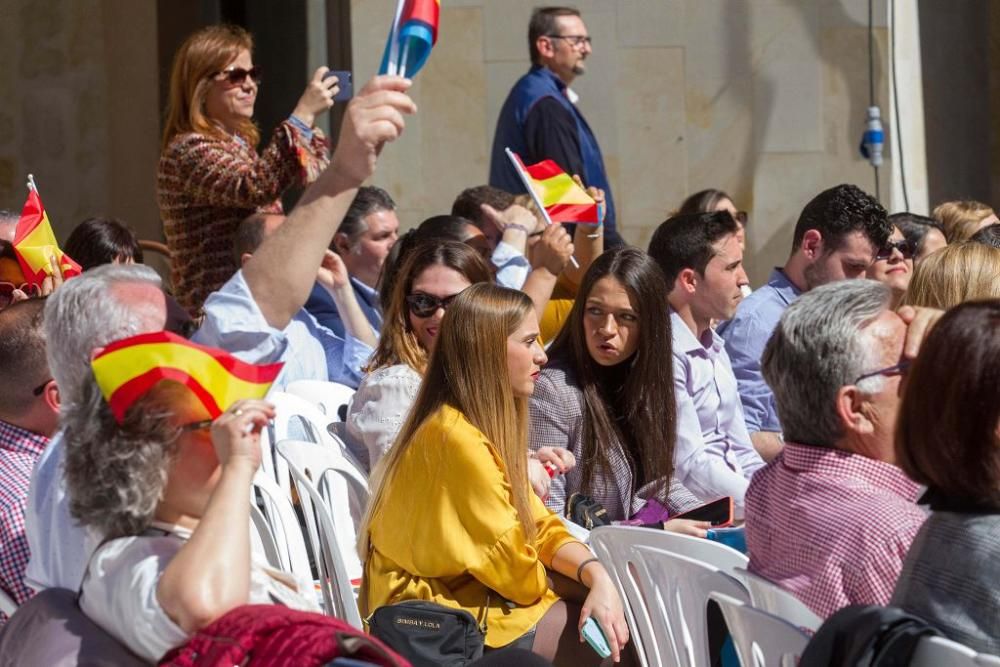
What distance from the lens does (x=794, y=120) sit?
29.7 feet

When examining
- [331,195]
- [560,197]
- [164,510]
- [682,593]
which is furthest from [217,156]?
[164,510]

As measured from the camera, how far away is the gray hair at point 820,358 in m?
3.32

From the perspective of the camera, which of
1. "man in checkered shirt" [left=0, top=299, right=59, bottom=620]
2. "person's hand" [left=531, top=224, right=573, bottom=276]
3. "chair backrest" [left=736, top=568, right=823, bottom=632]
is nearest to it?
"chair backrest" [left=736, top=568, right=823, bottom=632]

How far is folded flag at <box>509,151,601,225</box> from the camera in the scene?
6.43m

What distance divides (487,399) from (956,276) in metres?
1.61

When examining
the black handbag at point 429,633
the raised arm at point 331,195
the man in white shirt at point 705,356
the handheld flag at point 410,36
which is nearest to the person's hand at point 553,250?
the man in white shirt at point 705,356

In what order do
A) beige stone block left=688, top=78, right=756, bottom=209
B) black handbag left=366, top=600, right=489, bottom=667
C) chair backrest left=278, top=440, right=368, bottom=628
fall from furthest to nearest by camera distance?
beige stone block left=688, top=78, right=756, bottom=209 < chair backrest left=278, top=440, right=368, bottom=628 < black handbag left=366, top=600, right=489, bottom=667

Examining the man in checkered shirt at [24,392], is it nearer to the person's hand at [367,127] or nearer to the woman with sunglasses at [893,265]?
the person's hand at [367,127]

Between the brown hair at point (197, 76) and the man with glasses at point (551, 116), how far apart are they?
202 centimetres

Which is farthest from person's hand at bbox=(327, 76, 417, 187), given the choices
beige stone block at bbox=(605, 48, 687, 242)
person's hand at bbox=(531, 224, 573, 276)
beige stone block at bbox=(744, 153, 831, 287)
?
beige stone block at bbox=(744, 153, 831, 287)

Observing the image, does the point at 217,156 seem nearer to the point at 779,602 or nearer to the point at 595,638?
the point at 595,638

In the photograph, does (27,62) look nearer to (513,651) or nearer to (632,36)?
(632,36)

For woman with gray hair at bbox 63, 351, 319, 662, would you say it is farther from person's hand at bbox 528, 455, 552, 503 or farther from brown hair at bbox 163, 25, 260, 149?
brown hair at bbox 163, 25, 260, 149

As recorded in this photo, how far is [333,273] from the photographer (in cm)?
639
